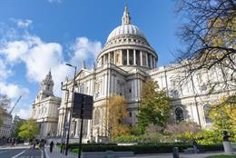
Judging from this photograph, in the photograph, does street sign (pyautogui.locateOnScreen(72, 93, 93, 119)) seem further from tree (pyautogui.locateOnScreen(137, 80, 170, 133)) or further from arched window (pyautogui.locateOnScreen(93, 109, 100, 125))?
arched window (pyautogui.locateOnScreen(93, 109, 100, 125))

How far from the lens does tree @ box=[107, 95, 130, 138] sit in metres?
40.6

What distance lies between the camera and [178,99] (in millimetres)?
49125

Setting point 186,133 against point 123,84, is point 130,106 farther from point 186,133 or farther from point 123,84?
point 186,133

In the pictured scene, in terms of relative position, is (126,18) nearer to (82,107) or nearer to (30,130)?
(30,130)

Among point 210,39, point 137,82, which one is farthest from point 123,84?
point 210,39

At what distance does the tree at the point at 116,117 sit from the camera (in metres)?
40.6

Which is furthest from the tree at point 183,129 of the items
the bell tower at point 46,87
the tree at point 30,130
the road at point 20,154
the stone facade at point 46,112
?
the bell tower at point 46,87

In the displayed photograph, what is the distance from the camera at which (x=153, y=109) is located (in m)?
42.5

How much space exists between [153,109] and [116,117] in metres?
7.79

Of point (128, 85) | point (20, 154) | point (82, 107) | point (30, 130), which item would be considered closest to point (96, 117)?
point (128, 85)

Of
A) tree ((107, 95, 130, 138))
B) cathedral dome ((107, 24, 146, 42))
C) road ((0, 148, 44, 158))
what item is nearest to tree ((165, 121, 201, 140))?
tree ((107, 95, 130, 138))

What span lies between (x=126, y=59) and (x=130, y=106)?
2110cm

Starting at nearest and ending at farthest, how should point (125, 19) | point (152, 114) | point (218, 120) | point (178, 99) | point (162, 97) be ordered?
1. point (218, 120)
2. point (152, 114)
3. point (162, 97)
4. point (178, 99)
5. point (125, 19)

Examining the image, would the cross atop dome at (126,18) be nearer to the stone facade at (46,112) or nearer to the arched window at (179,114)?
the stone facade at (46,112)
